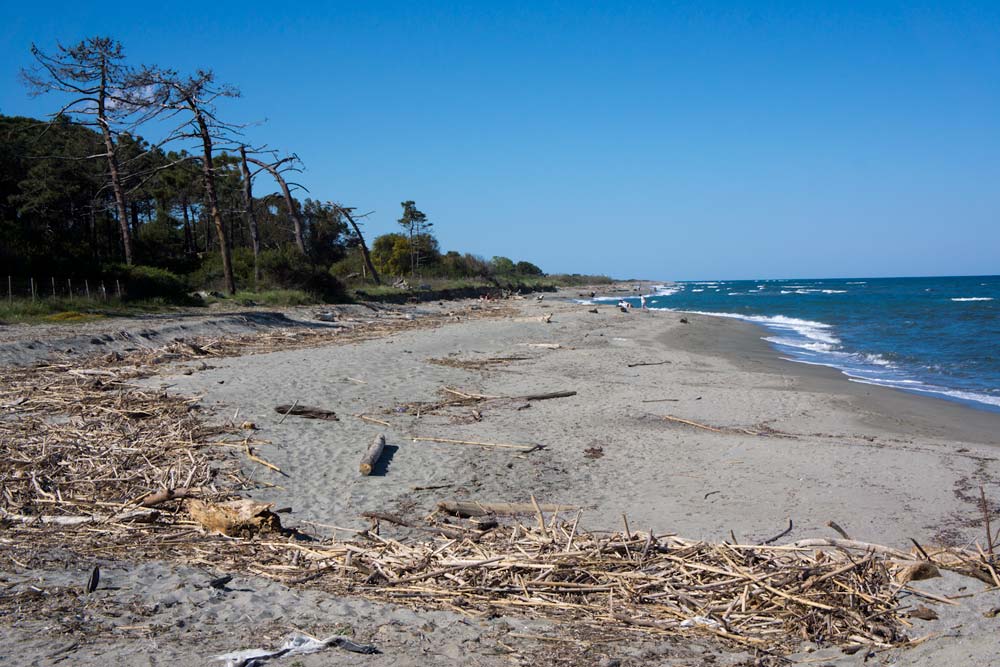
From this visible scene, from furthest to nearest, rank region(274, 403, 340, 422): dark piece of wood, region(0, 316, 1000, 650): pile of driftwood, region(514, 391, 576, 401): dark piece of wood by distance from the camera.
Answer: region(514, 391, 576, 401): dark piece of wood
region(274, 403, 340, 422): dark piece of wood
region(0, 316, 1000, 650): pile of driftwood

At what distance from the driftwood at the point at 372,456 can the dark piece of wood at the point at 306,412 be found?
1377mm

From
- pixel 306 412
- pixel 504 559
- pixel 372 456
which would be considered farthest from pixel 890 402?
pixel 504 559

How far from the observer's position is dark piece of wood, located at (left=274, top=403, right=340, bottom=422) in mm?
9086

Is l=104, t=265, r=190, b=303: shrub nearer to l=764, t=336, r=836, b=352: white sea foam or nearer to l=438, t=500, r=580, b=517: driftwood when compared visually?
l=438, t=500, r=580, b=517: driftwood

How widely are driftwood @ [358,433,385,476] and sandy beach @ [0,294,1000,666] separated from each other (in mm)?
122

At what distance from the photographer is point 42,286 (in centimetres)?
1972


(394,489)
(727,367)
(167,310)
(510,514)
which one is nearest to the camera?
(510,514)

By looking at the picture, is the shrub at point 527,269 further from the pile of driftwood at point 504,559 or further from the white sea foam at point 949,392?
the pile of driftwood at point 504,559

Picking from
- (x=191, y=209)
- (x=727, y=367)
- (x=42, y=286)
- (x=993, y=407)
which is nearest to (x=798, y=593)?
(x=993, y=407)

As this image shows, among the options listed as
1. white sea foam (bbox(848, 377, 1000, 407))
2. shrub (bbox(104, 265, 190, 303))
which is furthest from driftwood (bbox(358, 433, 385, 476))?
shrub (bbox(104, 265, 190, 303))

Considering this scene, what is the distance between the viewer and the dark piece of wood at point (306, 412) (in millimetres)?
9086

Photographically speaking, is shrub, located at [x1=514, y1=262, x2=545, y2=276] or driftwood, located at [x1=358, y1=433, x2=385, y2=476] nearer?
driftwood, located at [x1=358, y1=433, x2=385, y2=476]

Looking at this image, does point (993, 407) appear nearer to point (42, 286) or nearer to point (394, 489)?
point (394, 489)

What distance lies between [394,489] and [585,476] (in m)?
2.15
